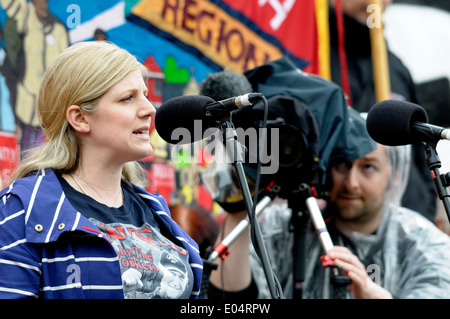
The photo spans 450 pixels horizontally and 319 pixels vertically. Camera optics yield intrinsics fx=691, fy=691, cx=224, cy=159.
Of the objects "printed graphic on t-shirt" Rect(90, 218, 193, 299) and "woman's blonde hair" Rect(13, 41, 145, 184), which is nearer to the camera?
"printed graphic on t-shirt" Rect(90, 218, 193, 299)

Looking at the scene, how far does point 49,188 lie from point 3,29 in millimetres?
974

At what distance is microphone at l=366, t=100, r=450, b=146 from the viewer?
1.75 meters

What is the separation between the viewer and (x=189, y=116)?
69.2 inches

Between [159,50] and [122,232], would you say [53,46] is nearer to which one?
[159,50]

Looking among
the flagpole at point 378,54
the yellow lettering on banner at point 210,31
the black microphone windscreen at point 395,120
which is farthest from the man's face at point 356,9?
the black microphone windscreen at point 395,120

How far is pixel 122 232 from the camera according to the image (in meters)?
1.66

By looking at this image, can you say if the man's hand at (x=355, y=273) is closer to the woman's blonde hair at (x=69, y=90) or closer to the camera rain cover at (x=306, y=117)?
the camera rain cover at (x=306, y=117)

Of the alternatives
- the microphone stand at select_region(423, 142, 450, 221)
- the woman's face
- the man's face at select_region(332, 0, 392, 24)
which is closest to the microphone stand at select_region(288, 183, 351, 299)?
the microphone stand at select_region(423, 142, 450, 221)

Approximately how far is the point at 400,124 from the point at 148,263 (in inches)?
28.6

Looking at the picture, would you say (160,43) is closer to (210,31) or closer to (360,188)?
(210,31)

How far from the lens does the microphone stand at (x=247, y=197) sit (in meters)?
1.59

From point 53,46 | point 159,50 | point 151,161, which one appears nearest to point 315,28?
point 159,50

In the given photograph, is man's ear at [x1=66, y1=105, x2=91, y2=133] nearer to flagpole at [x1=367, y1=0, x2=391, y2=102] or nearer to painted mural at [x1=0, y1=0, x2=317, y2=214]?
painted mural at [x1=0, y1=0, x2=317, y2=214]

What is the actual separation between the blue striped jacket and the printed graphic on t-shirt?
4 cm
